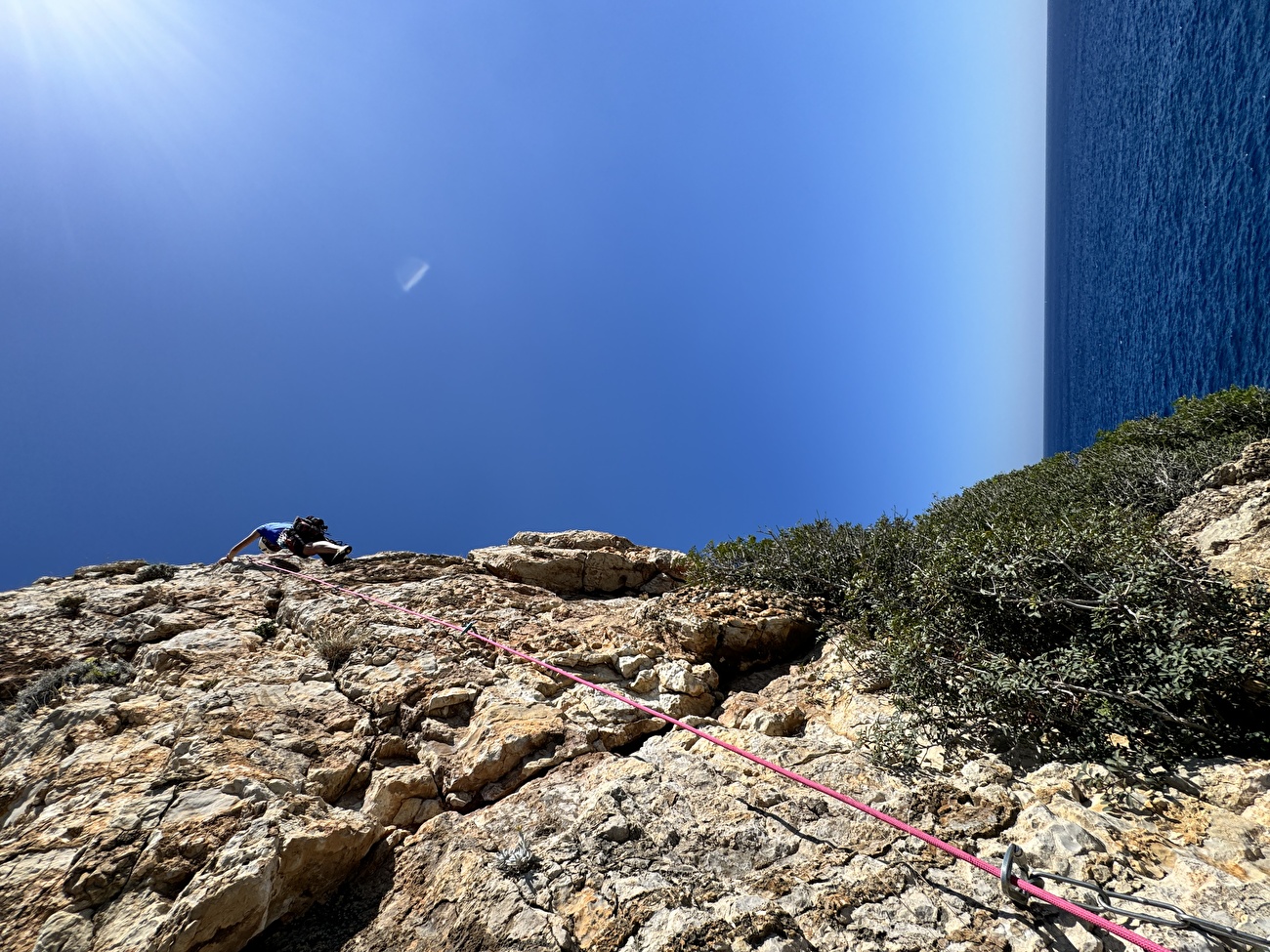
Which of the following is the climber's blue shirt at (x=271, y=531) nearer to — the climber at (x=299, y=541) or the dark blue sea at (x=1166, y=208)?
the climber at (x=299, y=541)

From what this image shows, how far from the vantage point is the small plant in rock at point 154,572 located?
6449 millimetres

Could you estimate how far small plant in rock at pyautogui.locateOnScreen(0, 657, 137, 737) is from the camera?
3.77m

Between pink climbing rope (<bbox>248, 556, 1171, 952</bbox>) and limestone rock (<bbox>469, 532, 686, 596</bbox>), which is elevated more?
limestone rock (<bbox>469, 532, 686, 596</bbox>)

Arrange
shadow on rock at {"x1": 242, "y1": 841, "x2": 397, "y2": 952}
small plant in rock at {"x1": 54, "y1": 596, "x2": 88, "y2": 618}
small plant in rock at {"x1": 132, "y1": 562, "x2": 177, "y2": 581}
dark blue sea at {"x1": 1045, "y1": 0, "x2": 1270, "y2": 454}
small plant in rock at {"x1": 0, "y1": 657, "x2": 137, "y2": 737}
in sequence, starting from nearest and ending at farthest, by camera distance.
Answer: shadow on rock at {"x1": 242, "y1": 841, "x2": 397, "y2": 952}, small plant in rock at {"x1": 0, "y1": 657, "x2": 137, "y2": 737}, small plant in rock at {"x1": 54, "y1": 596, "x2": 88, "y2": 618}, small plant in rock at {"x1": 132, "y1": 562, "x2": 177, "y2": 581}, dark blue sea at {"x1": 1045, "y1": 0, "x2": 1270, "y2": 454}

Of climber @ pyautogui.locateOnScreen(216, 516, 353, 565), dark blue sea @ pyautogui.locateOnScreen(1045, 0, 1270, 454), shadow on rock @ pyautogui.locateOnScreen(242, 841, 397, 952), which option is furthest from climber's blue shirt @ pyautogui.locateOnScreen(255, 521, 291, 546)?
dark blue sea @ pyautogui.locateOnScreen(1045, 0, 1270, 454)

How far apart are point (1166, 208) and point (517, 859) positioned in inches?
1105

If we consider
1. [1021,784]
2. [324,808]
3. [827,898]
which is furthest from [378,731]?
[1021,784]

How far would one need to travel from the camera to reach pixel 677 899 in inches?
91.1

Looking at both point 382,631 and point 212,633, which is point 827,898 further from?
point 212,633

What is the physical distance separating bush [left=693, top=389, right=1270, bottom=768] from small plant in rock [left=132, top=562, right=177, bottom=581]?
299 inches

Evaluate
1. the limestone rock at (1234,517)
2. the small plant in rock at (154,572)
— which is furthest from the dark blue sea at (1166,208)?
the small plant in rock at (154,572)

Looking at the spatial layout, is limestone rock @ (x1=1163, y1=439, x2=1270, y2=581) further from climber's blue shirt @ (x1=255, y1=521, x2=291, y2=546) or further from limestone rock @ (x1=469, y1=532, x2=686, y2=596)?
climber's blue shirt @ (x1=255, y1=521, x2=291, y2=546)

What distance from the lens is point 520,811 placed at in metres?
2.94

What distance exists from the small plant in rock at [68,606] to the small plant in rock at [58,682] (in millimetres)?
1281
